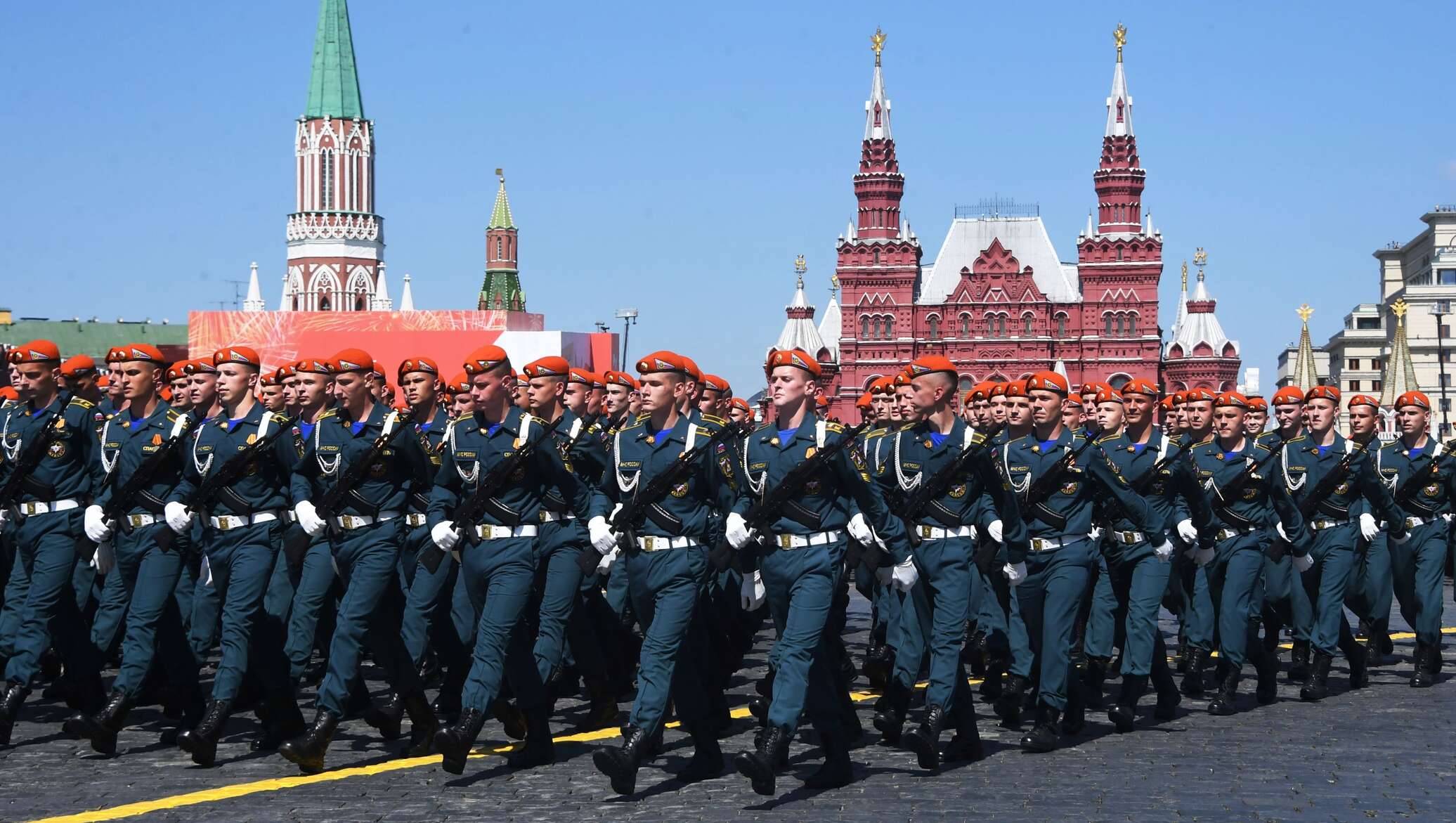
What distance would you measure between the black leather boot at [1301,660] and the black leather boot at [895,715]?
3579 millimetres

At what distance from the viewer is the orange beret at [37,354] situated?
11148mm

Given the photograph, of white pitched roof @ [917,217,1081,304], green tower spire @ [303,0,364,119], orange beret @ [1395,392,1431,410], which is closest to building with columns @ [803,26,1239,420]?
white pitched roof @ [917,217,1081,304]

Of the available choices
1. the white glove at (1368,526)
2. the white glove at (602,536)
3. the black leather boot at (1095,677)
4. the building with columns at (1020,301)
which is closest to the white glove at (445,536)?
the white glove at (602,536)

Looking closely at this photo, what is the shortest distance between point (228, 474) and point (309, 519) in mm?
630

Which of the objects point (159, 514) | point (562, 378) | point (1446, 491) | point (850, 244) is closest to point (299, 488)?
point (159, 514)

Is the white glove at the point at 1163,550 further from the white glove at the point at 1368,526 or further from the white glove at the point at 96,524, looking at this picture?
the white glove at the point at 96,524

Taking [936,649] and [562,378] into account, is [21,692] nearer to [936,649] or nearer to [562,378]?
[562,378]

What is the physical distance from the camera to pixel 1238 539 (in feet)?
39.1

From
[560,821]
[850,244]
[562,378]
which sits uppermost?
[850,244]

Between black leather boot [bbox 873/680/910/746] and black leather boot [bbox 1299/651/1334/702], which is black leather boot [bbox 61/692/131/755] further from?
black leather boot [bbox 1299/651/1334/702]

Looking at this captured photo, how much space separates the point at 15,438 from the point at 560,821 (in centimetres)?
461

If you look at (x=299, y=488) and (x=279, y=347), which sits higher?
(x=279, y=347)

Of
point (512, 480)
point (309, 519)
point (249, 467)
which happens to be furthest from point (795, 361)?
point (249, 467)

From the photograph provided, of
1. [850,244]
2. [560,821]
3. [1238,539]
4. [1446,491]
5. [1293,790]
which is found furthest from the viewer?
[850,244]
